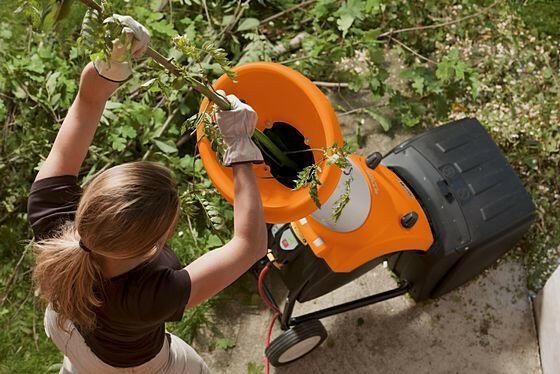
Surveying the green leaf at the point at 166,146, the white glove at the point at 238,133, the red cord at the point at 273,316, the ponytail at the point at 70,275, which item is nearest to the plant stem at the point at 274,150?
the white glove at the point at 238,133

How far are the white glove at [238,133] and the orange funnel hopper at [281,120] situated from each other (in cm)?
7

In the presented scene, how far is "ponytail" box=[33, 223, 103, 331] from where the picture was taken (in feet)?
3.31

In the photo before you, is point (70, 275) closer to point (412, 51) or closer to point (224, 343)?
point (224, 343)

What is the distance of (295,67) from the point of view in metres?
2.20

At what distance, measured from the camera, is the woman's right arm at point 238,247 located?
3.52ft

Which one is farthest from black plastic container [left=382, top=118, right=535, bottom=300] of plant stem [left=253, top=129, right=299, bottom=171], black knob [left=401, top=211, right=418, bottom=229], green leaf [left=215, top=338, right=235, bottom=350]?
green leaf [left=215, top=338, right=235, bottom=350]

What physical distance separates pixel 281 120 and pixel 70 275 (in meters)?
0.56

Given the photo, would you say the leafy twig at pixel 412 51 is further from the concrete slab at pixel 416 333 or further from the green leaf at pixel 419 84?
the concrete slab at pixel 416 333

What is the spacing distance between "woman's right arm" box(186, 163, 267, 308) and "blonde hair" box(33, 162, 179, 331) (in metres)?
0.09

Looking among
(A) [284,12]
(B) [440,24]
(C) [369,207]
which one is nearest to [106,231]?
(C) [369,207]

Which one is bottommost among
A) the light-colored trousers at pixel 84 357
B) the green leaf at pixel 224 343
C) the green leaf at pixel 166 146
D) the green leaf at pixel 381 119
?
the green leaf at pixel 224 343

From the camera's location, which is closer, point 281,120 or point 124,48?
point 124,48

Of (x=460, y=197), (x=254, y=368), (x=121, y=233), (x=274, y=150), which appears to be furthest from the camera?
(x=254, y=368)

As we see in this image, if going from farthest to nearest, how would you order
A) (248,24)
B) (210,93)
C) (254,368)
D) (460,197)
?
Result: (248,24), (254,368), (460,197), (210,93)
